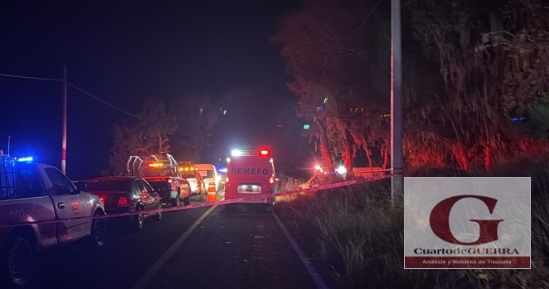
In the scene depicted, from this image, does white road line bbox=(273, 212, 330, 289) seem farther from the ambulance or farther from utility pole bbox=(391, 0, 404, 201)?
the ambulance

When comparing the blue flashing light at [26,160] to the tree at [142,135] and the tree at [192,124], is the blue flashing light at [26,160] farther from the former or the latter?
the tree at [192,124]

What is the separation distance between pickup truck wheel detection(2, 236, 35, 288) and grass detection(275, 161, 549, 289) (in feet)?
→ 15.7

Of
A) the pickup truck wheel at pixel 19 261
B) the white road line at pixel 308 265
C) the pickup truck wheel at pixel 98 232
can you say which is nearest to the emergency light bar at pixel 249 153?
the white road line at pixel 308 265

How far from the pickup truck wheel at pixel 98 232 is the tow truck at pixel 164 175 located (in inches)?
330

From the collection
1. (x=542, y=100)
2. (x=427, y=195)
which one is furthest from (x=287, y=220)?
(x=542, y=100)

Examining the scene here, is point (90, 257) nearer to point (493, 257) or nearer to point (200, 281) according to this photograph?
point (200, 281)

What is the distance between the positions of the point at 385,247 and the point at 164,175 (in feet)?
55.4

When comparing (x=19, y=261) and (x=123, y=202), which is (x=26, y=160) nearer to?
(x=19, y=261)

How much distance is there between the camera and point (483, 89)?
12.9 metres

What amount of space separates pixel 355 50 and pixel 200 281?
665 inches

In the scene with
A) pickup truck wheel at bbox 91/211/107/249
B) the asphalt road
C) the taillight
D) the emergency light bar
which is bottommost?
the asphalt road

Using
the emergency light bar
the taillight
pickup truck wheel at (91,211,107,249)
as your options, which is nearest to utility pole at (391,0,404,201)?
pickup truck wheel at (91,211,107,249)

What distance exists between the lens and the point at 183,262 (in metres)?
10.2

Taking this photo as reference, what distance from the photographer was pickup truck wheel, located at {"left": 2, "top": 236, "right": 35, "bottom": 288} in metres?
8.12
